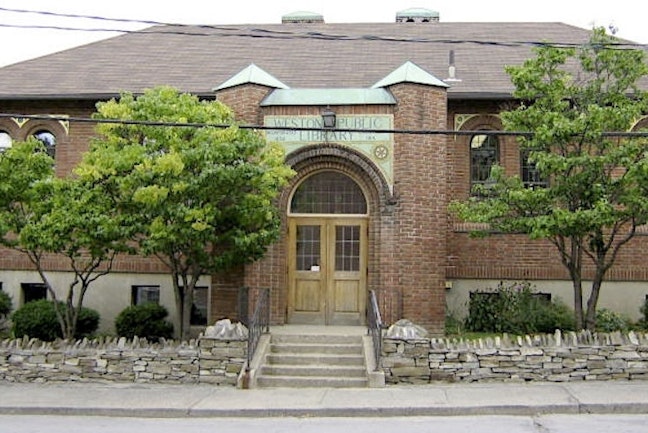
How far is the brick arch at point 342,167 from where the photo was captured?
52.4ft

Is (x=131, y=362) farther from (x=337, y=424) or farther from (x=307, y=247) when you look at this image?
(x=307, y=247)

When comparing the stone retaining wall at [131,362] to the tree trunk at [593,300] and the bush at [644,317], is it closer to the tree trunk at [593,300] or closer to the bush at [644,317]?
the tree trunk at [593,300]

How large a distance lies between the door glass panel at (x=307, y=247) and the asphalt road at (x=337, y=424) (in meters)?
5.85

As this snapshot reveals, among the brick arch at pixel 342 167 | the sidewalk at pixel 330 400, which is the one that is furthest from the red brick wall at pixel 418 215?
the sidewalk at pixel 330 400

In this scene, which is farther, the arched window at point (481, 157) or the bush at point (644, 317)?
the arched window at point (481, 157)

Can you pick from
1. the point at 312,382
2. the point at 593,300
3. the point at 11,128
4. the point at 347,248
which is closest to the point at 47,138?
the point at 11,128

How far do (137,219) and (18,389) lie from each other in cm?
341

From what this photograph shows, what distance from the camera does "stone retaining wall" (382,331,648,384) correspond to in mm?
12922

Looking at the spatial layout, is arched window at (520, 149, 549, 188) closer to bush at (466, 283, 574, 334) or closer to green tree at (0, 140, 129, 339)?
bush at (466, 283, 574, 334)

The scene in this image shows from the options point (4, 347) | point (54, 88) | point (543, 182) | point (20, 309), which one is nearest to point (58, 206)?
point (4, 347)

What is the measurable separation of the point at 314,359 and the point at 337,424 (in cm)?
314

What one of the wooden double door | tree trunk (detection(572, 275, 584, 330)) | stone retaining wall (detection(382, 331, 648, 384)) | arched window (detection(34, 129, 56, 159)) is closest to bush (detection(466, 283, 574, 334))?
tree trunk (detection(572, 275, 584, 330))

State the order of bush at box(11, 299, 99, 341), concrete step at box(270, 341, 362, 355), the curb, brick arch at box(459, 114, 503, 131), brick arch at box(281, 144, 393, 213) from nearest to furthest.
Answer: the curb, concrete step at box(270, 341, 362, 355), brick arch at box(281, 144, 393, 213), bush at box(11, 299, 99, 341), brick arch at box(459, 114, 503, 131)

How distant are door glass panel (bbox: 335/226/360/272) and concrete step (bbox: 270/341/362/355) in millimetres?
2639
